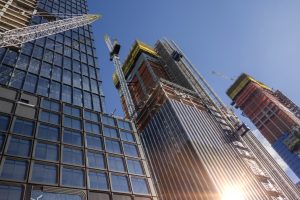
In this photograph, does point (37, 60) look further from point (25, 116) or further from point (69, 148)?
point (69, 148)

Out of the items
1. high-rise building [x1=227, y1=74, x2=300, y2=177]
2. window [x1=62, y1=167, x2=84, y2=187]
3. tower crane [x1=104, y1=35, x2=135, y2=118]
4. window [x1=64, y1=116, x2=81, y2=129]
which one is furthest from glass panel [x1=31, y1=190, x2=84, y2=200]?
high-rise building [x1=227, y1=74, x2=300, y2=177]

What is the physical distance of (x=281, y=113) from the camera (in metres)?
147

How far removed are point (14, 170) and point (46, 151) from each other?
5.02m

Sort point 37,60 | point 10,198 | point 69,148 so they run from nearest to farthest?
point 10,198 → point 69,148 → point 37,60

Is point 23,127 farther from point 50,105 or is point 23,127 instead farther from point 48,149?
point 50,105

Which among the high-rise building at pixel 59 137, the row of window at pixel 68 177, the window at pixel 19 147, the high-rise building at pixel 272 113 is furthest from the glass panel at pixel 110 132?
the high-rise building at pixel 272 113

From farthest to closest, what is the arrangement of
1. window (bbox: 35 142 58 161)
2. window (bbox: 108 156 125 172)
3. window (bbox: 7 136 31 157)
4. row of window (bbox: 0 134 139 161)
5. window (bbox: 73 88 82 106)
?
window (bbox: 73 88 82 106)
window (bbox: 108 156 125 172)
window (bbox: 35 142 58 161)
row of window (bbox: 0 134 139 161)
window (bbox: 7 136 31 157)

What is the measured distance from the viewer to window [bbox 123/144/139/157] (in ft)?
141

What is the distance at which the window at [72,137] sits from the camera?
37.4m

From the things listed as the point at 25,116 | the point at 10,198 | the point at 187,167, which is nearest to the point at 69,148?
the point at 25,116

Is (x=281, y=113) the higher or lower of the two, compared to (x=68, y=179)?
higher

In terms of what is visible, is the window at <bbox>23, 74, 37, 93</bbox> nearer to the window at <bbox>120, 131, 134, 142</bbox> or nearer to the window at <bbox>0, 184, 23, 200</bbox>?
the window at <bbox>120, 131, 134, 142</bbox>

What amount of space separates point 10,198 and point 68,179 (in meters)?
6.94

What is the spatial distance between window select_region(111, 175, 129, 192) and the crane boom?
28513 millimetres
